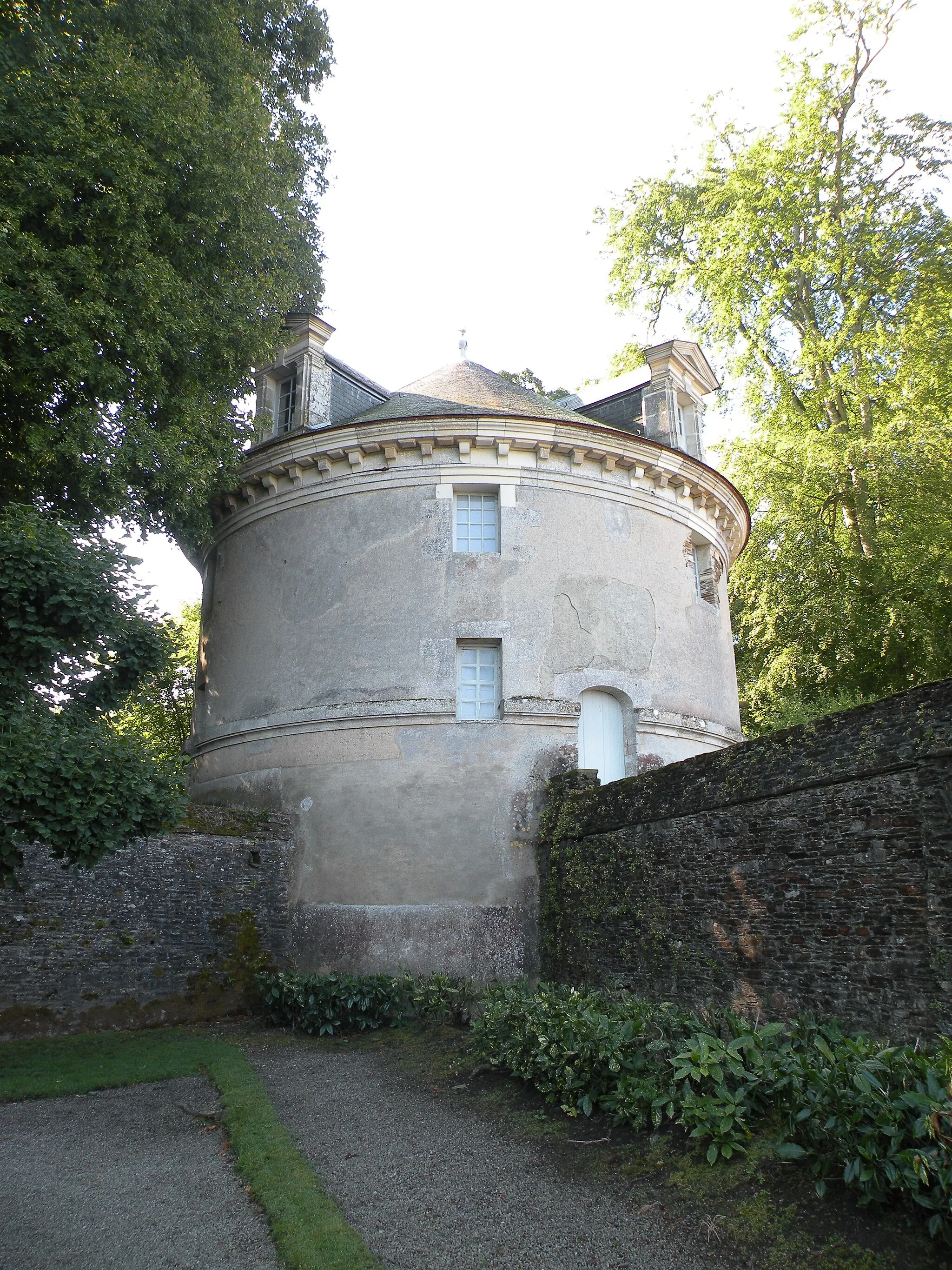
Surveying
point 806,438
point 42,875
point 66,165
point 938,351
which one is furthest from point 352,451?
point 938,351

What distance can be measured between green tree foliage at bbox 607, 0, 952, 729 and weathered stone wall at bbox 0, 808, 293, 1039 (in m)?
9.93

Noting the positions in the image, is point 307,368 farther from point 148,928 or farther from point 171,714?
point 171,714

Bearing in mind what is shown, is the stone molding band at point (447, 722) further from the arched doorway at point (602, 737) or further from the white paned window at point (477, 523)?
the white paned window at point (477, 523)

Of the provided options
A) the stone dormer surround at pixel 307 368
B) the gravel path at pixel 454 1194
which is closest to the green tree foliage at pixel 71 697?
the gravel path at pixel 454 1194

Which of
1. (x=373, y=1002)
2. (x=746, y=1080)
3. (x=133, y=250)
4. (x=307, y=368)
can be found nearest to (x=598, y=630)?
(x=373, y=1002)

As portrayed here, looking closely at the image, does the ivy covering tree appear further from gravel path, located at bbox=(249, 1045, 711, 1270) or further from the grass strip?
gravel path, located at bbox=(249, 1045, 711, 1270)

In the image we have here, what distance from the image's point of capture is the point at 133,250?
11.9m

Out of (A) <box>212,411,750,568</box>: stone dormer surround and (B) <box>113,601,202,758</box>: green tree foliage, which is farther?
(B) <box>113,601,202,758</box>: green tree foliage

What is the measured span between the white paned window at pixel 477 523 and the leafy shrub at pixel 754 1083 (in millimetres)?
7372

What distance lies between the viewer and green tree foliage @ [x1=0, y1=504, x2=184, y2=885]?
836cm

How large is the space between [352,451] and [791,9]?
1524 centimetres

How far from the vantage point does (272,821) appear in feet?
44.6

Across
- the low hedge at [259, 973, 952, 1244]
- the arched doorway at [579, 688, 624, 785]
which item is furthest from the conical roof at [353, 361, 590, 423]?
the low hedge at [259, 973, 952, 1244]

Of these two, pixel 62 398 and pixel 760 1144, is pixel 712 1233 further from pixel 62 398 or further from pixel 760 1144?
pixel 62 398
